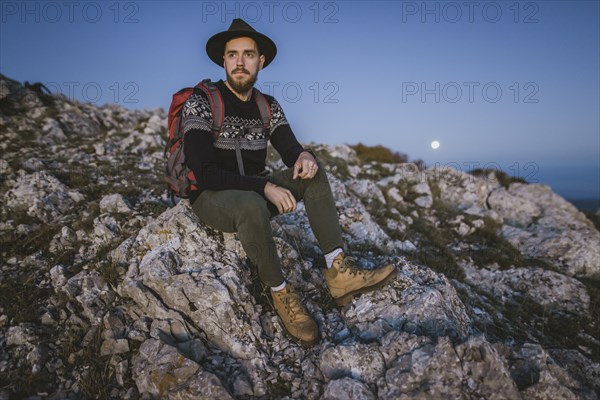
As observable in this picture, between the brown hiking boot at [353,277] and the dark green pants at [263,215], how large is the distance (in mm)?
216

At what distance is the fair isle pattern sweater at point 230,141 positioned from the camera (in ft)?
11.9

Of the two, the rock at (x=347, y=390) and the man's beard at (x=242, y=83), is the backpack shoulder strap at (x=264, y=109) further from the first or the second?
the rock at (x=347, y=390)

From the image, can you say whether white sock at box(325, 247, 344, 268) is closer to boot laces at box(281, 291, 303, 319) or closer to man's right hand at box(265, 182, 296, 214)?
boot laces at box(281, 291, 303, 319)

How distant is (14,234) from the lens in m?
5.13

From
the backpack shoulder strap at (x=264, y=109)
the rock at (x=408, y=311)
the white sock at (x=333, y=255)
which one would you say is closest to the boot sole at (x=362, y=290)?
the rock at (x=408, y=311)

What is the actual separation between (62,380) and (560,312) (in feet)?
24.7

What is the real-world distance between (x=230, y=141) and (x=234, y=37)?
53.9 inches

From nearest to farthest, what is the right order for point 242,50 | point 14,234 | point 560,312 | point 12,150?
point 242,50 < point 14,234 < point 560,312 < point 12,150

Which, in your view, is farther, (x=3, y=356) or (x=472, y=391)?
(x=3, y=356)

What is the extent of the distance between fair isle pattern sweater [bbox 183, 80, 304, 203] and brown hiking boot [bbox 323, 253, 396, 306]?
1274 millimetres

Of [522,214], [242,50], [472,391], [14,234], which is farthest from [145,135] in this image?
[522,214]

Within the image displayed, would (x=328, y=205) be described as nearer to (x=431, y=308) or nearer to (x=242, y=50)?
(x=431, y=308)

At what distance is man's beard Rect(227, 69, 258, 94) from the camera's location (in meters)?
4.14

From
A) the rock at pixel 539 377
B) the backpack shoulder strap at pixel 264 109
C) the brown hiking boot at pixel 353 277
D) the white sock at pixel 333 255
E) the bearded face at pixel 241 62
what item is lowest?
the rock at pixel 539 377
